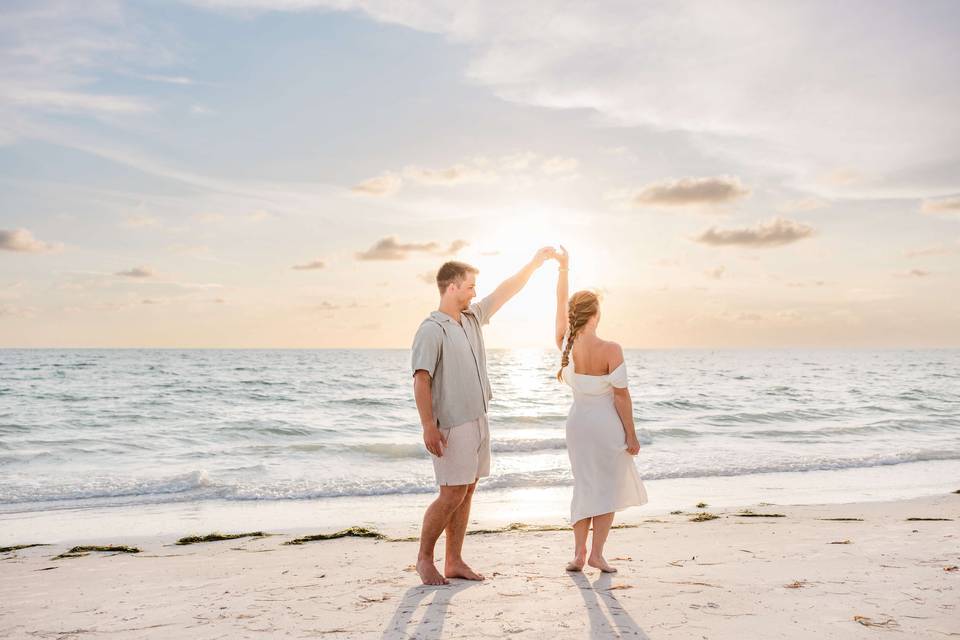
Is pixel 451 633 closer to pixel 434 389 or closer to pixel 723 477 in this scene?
pixel 434 389

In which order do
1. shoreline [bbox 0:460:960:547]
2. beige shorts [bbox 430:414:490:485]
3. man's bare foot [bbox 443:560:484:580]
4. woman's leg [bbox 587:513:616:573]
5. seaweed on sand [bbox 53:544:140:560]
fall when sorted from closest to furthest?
beige shorts [bbox 430:414:490:485] < man's bare foot [bbox 443:560:484:580] < woman's leg [bbox 587:513:616:573] < seaweed on sand [bbox 53:544:140:560] < shoreline [bbox 0:460:960:547]

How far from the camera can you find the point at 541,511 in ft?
30.9

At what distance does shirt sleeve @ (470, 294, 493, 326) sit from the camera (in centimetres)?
541

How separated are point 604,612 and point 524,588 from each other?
0.73 metres

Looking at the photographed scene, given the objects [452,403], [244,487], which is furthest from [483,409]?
[244,487]

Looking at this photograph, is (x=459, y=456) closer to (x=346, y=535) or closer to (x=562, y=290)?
(x=562, y=290)

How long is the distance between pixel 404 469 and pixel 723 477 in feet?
19.8

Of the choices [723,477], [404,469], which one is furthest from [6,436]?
[723,477]

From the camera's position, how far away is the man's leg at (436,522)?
508 cm

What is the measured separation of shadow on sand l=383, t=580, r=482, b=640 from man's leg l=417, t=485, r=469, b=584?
9cm

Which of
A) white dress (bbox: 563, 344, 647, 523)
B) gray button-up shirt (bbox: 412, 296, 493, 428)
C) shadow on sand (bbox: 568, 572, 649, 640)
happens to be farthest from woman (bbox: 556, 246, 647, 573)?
gray button-up shirt (bbox: 412, 296, 493, 428)

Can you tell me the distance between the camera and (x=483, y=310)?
546 centimetres

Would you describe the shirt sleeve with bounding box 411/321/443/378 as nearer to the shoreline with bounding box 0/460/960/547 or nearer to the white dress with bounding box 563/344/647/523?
the white dress with bounding box 563/344/647/523

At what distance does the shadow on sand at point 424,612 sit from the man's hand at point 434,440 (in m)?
0.99
